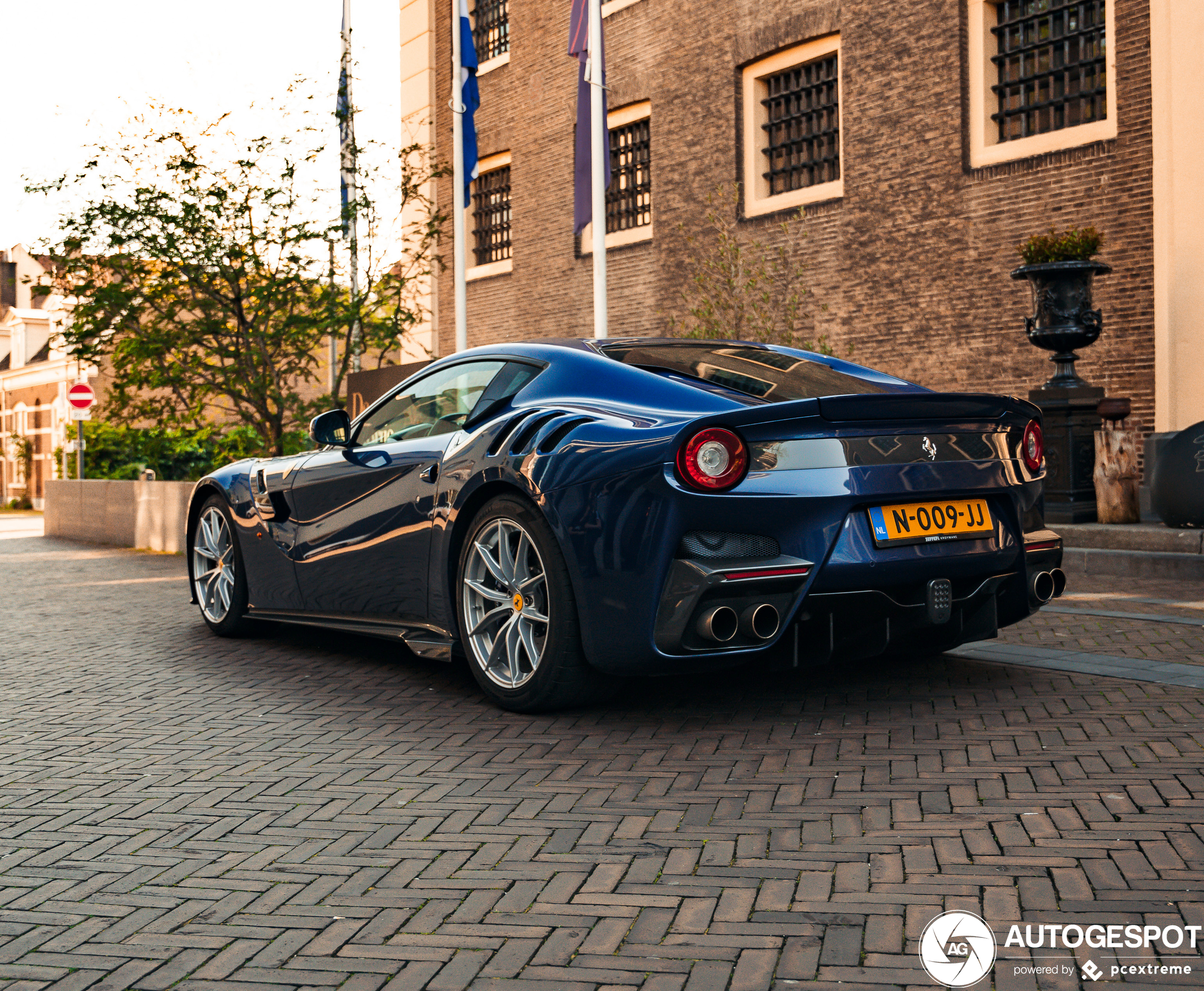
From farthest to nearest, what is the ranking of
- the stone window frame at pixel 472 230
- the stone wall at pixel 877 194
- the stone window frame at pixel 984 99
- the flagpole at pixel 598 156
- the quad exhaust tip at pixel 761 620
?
the stone window frame at pixel 472 230 < the flagpole at pixel 598 156 < the stone window frame at pixel 984 99 < the stone wall at pixel 877 194 < the quad exhaust tip at pixel 761 620

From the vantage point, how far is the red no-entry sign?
20281mm

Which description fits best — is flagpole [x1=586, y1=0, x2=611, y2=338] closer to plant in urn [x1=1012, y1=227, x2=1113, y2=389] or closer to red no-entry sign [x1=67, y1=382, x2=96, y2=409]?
plant in urn [x1=1012, y1=227, x2=1113, y2=389]

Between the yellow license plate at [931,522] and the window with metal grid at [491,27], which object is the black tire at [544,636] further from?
the window with metal grid at [491,27]

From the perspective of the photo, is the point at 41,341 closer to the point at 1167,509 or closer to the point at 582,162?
the point at 582,162

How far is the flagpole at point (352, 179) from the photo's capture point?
46.8 feet

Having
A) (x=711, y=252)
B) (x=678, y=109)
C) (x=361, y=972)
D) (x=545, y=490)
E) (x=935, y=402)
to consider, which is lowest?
(x=361, y=972)

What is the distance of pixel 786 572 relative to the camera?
404cm

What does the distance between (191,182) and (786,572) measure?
36.9 ft

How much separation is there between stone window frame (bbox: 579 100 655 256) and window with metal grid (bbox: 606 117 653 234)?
2.6 inches

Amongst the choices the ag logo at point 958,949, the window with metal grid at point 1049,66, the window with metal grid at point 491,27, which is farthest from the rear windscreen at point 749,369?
the window with metal grid at point 491,27

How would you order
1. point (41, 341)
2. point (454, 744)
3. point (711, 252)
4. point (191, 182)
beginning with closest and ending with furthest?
point (454, 744) < point (191, 182) < point (711, 252) < point (41, 341)

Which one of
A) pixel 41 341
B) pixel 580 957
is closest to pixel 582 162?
pixel 580 957

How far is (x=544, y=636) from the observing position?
458 centimetres
